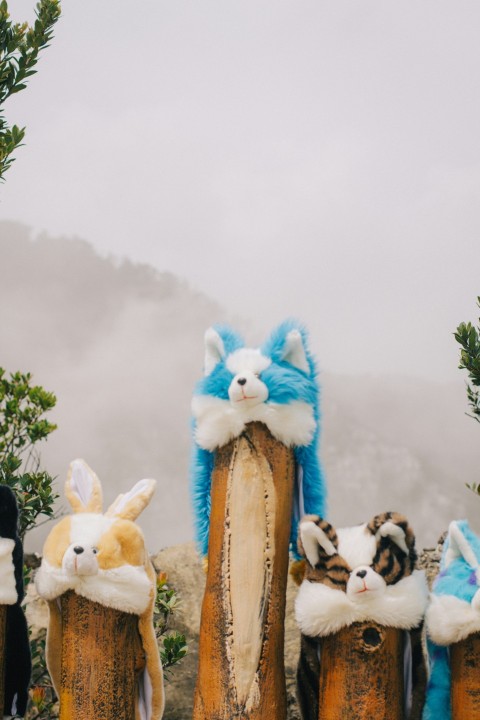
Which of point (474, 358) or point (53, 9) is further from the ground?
point (53, 9)

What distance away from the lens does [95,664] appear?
2404 millimetres

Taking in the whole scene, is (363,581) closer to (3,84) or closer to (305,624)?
(305,624)

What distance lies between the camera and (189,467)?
2916mm

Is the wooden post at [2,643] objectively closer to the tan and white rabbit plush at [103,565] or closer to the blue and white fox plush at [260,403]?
the tan and white rabbit plush at [103,565]

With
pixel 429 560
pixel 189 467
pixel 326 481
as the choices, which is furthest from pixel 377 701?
pixel 429 560

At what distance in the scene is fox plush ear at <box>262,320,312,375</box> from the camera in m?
2.80

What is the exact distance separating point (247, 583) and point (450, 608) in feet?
1.96

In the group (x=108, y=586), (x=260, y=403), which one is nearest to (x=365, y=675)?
(x=108, y=586)

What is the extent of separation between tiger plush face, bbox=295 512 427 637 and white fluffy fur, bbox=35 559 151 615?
0.45 m

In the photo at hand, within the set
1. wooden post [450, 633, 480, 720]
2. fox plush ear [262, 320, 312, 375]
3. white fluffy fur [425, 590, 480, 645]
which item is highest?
fox plush ear [262, 320, 312, 375]

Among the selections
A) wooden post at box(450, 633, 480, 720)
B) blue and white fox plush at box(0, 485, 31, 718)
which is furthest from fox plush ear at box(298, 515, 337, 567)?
blue and white fox plush at box(0, 485, 31, 718)

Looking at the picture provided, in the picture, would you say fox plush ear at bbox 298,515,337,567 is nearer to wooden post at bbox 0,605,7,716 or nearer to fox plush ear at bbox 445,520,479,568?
fox plush ear at bbox 445,520,479,568

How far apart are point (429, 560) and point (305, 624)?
5.76 feet

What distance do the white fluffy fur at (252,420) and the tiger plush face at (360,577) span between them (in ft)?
1.18
